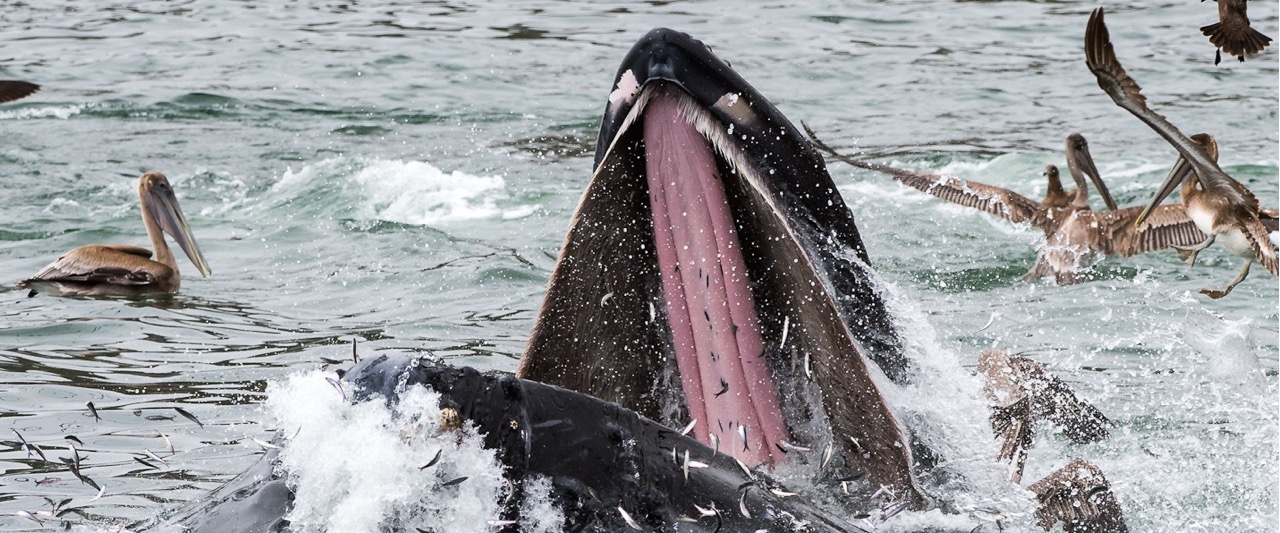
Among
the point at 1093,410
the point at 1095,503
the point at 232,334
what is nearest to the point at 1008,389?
the point at 1093,410

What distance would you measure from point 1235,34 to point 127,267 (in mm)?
6400

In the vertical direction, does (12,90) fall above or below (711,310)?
below

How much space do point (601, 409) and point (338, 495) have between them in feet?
1.50

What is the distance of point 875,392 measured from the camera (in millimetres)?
3398

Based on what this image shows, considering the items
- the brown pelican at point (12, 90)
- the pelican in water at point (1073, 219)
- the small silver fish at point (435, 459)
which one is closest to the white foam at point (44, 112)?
the brown pelican at point (12, 90)

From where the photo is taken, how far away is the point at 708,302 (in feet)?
11.0

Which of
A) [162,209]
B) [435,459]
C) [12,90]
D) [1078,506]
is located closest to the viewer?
[435,459]

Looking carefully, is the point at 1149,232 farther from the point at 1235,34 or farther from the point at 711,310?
the point at 711,310

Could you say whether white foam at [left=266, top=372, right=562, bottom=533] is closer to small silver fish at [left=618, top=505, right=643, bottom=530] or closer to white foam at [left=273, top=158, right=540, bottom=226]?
small silver fish at [left=618, top=505, right=643, bottom=530]

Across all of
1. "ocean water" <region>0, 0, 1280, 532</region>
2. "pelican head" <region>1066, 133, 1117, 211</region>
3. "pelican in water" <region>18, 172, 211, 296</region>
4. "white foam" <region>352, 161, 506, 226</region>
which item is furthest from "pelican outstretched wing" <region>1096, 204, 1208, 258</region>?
"pelican in water" <region>18, 172, 211, 296</region>

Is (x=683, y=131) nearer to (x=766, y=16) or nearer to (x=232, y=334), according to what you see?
(x=232, y=334)

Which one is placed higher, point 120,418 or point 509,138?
point 120,418

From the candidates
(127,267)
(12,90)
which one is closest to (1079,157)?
(127,267)

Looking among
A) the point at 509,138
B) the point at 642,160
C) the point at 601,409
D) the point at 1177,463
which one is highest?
the point at 642,160
